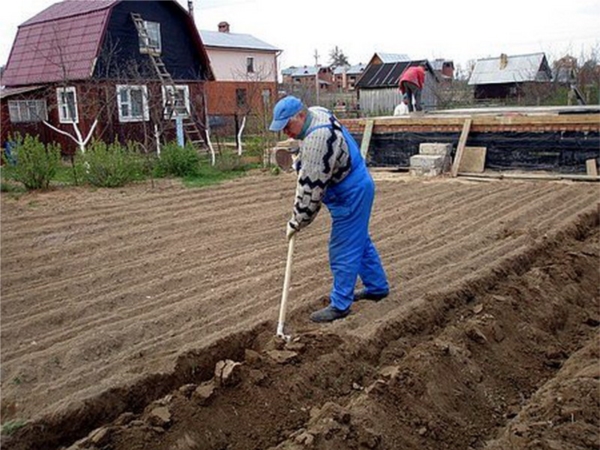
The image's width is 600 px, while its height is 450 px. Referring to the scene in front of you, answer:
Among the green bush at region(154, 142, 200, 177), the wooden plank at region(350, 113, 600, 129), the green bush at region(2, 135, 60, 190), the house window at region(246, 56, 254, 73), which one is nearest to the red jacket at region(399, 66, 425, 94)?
the wooden plank at region(350, 113, 600, 129)

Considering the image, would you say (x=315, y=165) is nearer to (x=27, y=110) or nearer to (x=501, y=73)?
(x=27, y=110)

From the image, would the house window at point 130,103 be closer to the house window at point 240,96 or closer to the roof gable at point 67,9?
the roof gable at point 67,9

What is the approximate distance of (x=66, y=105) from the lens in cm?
1855

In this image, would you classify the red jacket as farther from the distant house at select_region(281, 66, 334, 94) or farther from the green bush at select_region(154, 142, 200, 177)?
the distant house at select_region(281, 66, 334, 94)

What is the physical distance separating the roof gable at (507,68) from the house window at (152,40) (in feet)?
77.9

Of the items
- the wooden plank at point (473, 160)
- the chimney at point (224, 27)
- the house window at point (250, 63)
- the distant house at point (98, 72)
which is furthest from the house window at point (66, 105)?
the chimney at point (224, 27)

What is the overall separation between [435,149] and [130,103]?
10885mm

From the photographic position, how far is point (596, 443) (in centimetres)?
323

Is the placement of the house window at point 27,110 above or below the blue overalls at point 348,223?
above

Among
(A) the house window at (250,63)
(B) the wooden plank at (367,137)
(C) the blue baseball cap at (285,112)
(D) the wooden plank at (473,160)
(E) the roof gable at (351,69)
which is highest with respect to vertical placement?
(E) the roof gable at (351,69)

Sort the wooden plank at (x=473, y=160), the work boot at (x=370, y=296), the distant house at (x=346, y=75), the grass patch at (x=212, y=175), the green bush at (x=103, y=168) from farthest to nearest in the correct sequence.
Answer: the distant house at (x=346, y=75) < the grass patch at (x=212, y=175) < the wooden plank at (x=473, y=160) < the green bush at (x=103, y=168) < the work boot at (x=370, y=296)

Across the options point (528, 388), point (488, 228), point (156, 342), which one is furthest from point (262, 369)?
point (488, 228)

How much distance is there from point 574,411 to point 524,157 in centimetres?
905

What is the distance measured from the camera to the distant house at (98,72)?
1827 cm
